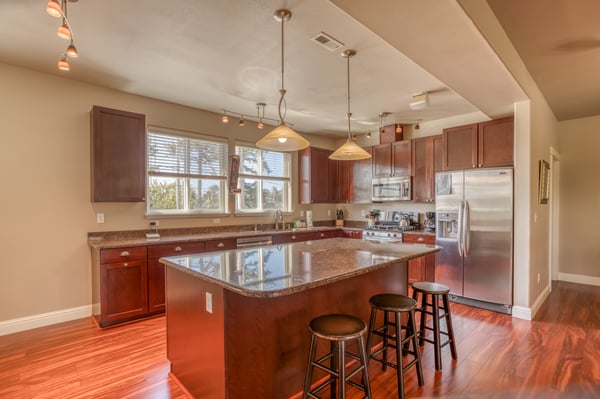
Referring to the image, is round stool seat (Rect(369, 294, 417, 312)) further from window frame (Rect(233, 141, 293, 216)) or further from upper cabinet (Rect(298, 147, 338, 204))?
upper cabinet (Rect(298, 147, 338, 204))

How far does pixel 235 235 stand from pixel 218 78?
2.13 m

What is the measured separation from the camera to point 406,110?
15.6ft

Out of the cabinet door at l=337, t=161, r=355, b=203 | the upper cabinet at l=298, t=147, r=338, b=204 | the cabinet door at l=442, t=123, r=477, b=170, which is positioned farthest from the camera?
the cabinet door at l=337, t=161, r=355, b=203

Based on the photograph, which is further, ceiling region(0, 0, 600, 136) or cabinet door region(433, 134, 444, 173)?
cabinet door region(433, 134, 444, 173)

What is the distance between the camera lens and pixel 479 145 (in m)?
4.16

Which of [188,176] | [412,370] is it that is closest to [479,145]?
[412,370]

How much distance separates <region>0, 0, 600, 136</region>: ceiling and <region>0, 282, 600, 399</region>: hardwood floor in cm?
251

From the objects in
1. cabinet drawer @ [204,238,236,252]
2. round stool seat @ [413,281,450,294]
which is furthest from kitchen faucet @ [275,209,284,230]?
round stool seat @ [413,281,450,294]

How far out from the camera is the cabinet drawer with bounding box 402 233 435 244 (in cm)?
476

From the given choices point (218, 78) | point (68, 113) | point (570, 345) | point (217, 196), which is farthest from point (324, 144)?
point (570, 345)

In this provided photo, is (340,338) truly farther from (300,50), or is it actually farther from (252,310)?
(300,50)

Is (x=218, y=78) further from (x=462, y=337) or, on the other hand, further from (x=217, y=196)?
(x=462, y=337)

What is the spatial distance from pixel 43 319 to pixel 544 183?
21.3ft

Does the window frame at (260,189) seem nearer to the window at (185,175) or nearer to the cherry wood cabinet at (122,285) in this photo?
the window at (185,175)
